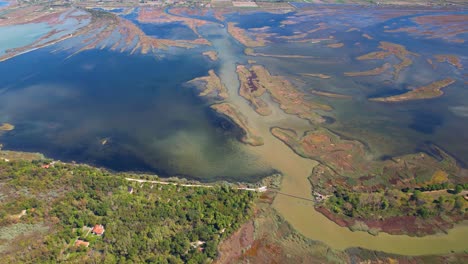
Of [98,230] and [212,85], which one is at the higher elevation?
[212,85]

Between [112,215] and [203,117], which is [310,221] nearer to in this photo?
[112,215]

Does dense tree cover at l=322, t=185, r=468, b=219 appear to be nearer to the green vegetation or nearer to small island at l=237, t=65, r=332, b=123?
the green vegetation

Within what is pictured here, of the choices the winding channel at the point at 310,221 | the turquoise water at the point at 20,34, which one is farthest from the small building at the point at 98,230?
the turquoise water at the point at 20,34

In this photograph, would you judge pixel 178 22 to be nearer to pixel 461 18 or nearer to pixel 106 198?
pixel 106 198

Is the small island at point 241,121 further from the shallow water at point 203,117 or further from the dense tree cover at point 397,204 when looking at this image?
the dense tree cover at point 397,204

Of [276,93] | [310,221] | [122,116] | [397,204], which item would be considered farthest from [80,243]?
[276,93]

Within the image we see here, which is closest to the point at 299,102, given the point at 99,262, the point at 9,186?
the point at 99,262
